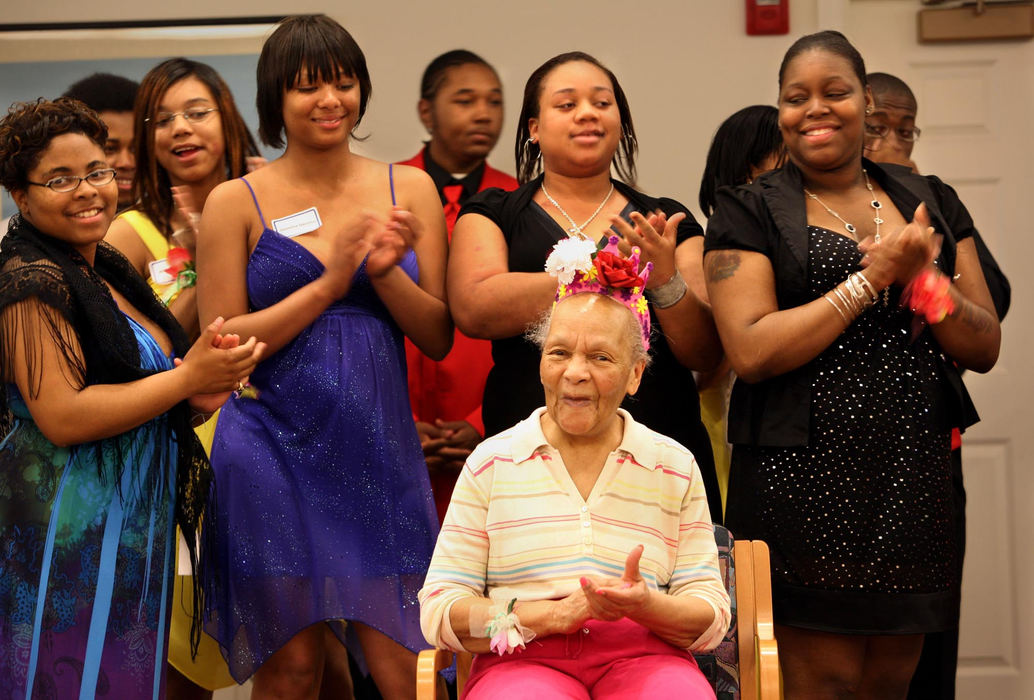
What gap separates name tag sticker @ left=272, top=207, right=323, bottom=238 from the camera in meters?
2.88

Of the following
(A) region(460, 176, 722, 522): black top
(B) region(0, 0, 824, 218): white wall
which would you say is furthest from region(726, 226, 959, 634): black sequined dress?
(B) region(0, 0, 824, 218): white wall

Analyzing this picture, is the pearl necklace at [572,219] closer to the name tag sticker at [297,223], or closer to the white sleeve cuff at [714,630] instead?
the name tag sticker at [297,223]

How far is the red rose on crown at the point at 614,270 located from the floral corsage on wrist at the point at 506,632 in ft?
2.19

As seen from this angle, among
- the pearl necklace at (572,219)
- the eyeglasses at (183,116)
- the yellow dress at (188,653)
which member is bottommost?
the yellow dress at (188,653)

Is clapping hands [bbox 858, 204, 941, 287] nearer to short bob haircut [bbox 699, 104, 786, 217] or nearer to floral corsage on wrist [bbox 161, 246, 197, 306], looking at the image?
short bob haircut [bbox 699, 104, 786, 217]

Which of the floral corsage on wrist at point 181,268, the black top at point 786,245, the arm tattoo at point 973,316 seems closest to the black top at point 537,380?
the black top at point 786,245

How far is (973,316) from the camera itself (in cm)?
287

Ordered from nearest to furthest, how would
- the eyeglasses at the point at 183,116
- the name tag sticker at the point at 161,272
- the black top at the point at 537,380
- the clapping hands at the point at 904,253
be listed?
1. the clapping hands at the point at 904,253
2. the black top at the point at 537,380
3. the name tag sticker at the point at 161,272
4. the eyeglasses at the point at 183,116

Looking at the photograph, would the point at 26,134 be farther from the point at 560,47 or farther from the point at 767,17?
the point at 767,17

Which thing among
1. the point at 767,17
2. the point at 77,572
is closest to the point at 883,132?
the point at 767,17

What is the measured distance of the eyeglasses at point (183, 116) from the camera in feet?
11.3

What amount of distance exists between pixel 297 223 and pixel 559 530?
3.44 feet

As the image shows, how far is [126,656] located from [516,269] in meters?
1.29

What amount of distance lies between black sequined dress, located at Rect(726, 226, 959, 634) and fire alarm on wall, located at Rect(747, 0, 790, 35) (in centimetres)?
233
